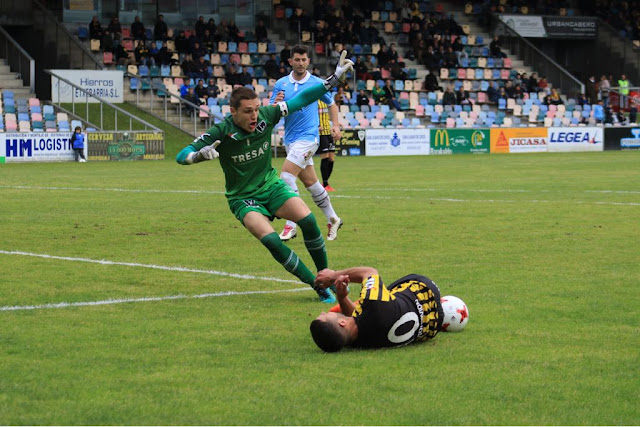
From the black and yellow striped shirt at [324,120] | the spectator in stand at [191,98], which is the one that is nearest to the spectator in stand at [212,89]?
the spectator in stand at [191,98]

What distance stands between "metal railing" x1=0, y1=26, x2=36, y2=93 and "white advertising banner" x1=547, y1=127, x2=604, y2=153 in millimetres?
21018

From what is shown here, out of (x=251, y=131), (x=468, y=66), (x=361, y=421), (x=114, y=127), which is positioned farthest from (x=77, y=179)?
(x=468, y=66)

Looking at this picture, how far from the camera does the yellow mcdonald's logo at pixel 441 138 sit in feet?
137

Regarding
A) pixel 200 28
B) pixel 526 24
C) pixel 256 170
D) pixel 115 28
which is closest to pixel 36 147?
pixel 115 28

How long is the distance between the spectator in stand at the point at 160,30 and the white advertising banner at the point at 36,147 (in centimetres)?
965

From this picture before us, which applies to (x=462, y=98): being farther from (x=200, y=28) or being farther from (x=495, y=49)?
(x=200, y=28)

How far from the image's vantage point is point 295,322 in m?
7.32

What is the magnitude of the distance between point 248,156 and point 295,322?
6.03ft

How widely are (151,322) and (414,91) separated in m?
41.0

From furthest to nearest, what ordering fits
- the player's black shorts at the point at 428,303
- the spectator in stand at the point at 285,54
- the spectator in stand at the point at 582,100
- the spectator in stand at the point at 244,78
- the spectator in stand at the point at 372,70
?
the spectator in stand at the point at 582,100
the spectator in stand at the point at 372,70
the spectator in stand at the point at 285,54
the spectator in stand at the point at 244,78
the player's black shorts at the point at 428,303

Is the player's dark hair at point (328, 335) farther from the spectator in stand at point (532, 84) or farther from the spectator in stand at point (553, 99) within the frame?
the spectator in stand at point (532, 84)

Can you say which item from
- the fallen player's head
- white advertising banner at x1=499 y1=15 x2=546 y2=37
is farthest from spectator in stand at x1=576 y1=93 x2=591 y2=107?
the fallen player's head

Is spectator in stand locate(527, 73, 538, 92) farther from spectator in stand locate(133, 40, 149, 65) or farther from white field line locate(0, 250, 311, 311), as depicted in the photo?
white field line locate(0, 250, 311, 311)

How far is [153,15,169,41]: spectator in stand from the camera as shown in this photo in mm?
42938
